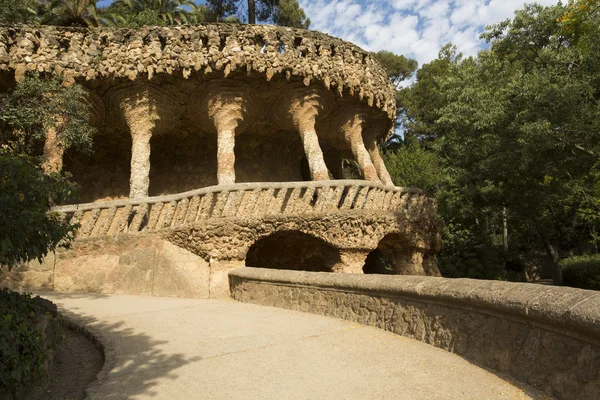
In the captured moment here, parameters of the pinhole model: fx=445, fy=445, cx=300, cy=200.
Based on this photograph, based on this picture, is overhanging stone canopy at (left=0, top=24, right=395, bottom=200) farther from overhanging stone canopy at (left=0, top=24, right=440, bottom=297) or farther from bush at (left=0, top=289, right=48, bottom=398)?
bush at (left=0, top=289, right=48, bottom=398)

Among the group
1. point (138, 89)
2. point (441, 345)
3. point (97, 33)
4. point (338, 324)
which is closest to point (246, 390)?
point (441, 345)

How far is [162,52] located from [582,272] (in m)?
17.8

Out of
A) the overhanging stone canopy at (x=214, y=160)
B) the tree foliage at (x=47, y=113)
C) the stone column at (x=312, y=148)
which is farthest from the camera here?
the stone column at (x=312, y=148)

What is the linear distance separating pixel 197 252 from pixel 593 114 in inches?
335

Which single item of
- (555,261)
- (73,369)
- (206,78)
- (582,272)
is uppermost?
(206,78)

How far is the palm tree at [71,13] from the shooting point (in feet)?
61.5

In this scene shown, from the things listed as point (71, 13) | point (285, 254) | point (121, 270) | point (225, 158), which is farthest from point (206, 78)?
point (71, 13)

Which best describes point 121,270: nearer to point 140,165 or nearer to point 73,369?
point 140,165

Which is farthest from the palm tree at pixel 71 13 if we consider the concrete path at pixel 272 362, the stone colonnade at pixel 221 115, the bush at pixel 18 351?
the bush at pixel 18 351

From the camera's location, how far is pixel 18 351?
8.21 ft

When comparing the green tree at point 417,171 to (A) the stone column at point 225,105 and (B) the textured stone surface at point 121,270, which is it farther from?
(B) the textured stone surface at point 121,270

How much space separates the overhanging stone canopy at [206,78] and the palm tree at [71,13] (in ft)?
32.9

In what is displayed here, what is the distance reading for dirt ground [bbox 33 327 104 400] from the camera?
3053 millimetres

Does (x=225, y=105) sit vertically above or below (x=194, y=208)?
above
